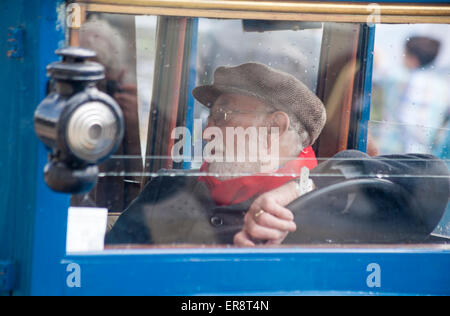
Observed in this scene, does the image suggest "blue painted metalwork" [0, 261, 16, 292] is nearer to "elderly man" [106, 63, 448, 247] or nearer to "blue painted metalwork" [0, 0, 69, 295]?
"blue painted metalwork" [0, 0, 69, 295]

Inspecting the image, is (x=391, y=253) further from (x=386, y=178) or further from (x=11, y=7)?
(x=11, y=7)

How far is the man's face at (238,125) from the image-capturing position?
171 centimetres

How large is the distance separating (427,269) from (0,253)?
1.27 metres

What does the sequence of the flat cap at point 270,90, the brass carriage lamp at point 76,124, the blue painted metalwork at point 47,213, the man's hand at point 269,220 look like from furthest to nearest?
the flat cap at point 270,90 < the man's hand at point 269,220 < the blue painted metalwork at point 47,213 < the brass carriage lamp at point 76,124

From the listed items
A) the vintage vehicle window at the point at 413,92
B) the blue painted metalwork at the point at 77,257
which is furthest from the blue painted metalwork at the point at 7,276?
the vintage vehicle window at the point at 413,92

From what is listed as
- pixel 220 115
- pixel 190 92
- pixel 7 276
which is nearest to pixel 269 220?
pixel 220 115

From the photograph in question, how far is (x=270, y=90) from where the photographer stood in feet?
5.96

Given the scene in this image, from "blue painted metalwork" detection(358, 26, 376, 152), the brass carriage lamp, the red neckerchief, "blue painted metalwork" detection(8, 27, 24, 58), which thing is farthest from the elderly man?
"blue painted metalwork" detection(8, 27, 24, 58)

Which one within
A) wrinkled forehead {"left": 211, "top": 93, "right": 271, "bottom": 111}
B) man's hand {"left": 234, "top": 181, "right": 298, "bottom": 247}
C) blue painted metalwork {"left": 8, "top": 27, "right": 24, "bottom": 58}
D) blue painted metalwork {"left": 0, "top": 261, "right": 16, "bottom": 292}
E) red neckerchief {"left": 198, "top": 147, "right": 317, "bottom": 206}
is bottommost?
blue painted metalwork {"left": 0, "top": 261, "right": 16, "bottom": 292}

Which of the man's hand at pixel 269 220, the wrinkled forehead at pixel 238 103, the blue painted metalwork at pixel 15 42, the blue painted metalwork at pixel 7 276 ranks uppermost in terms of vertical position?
the blue painted metalwork at pixel 15 42

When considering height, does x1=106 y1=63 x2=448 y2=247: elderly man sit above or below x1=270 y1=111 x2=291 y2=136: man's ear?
below

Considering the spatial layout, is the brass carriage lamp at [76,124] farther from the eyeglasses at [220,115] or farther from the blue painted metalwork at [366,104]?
the blue painted metalwork at [366,104]

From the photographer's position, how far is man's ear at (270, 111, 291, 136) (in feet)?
6.00

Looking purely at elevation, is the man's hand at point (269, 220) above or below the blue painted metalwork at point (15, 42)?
below
